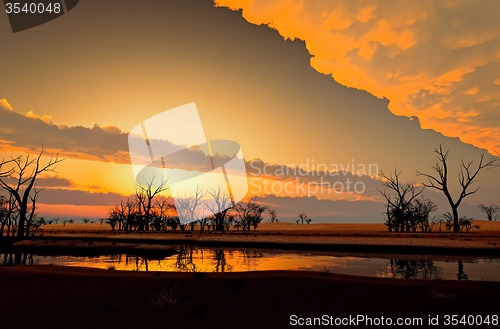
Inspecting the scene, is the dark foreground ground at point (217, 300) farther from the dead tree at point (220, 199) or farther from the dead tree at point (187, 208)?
the dead tree at point (187, 208)

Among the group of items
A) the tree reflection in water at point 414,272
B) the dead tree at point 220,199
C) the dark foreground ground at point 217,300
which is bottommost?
the tree reflection in water at point 414,272

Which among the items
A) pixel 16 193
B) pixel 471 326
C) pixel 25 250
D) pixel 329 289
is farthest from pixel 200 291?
pixel 16 193

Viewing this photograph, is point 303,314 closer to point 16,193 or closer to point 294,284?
point 294,284

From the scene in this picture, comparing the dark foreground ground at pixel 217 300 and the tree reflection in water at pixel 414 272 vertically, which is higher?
the dark foreground ground at pixel 217 300

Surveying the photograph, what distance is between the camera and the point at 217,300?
8.19 meters

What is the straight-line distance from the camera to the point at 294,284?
31.2 feet

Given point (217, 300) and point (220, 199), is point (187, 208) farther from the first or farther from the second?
point (217, 300)

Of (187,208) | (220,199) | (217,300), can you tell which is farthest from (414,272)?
(187,208)

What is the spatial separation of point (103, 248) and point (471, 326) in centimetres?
3070

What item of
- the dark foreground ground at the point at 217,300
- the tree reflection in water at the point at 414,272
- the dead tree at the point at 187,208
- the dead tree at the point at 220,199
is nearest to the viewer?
the dark foreground ground at the point at 217,300

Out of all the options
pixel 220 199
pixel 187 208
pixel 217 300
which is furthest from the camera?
pixel 187 208

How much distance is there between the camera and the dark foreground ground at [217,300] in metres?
7.01

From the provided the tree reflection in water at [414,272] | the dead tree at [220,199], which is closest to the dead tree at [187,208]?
the dead tree at [220,199]

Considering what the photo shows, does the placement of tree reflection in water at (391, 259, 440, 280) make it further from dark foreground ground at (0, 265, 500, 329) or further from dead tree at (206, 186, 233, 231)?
dead tree at (206, 186, 233, 231)
